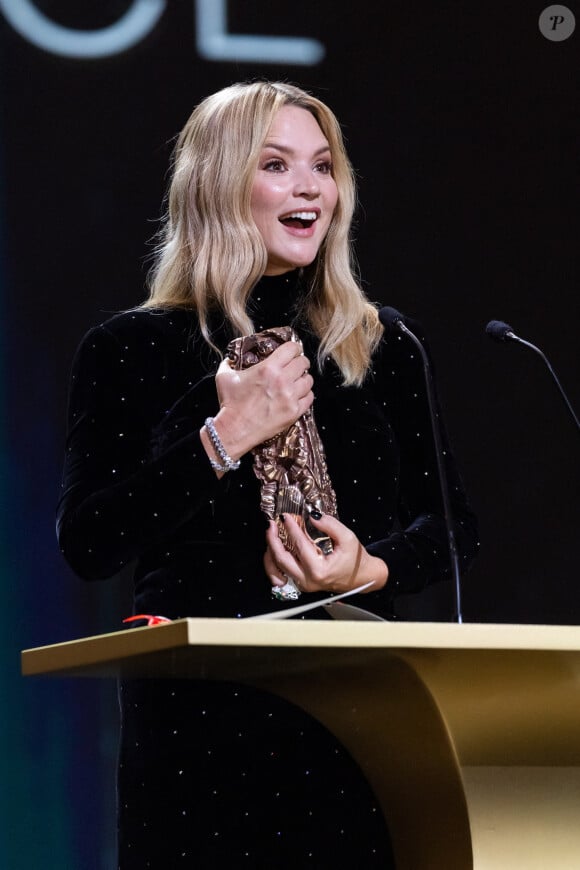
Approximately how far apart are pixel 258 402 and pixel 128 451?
247mm

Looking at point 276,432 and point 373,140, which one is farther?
point 373,140

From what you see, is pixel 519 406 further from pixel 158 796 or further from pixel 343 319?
pixel 158 796

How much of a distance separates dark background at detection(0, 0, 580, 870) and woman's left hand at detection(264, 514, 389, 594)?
141 centimetres

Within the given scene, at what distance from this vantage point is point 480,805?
4.89ft

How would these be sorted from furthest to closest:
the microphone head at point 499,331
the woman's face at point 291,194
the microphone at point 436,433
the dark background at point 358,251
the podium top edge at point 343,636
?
the dark background at point 358,251
the woman's face at point 291,194
the microphone head at point 499,331
the microphone at point 436,433
the podium top edge at point 343,636

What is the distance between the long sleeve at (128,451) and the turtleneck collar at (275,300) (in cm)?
15

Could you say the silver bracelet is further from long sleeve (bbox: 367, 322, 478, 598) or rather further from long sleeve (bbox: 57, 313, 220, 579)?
long sleeve (bbox: 367, 322, 478, 598)

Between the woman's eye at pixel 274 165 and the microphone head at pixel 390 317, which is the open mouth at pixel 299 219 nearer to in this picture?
the woman's eye at pixel 274 165

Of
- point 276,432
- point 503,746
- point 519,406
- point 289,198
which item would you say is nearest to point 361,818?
point 503,746

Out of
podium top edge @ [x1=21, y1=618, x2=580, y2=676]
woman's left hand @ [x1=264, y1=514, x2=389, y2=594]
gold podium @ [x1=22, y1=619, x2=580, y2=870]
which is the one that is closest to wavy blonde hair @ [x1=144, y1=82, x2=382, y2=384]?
woman's left hand @ [x1=264, y1=514, x2=389, y2=594]

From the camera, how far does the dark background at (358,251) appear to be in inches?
126

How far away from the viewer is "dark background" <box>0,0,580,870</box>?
10.5 ft

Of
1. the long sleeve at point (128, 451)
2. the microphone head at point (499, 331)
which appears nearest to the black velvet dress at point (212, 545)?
the long sleeve at point (128, 451)

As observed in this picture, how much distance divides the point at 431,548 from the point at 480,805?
650 millimetres
